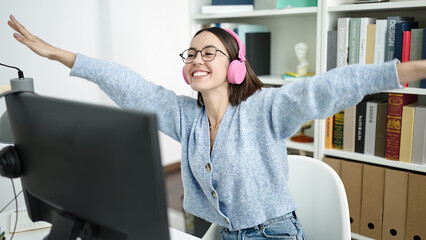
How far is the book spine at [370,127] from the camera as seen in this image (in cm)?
189

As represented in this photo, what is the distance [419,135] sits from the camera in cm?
177

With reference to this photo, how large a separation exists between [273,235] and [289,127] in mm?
337

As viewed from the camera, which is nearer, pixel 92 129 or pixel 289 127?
pixel 92 129

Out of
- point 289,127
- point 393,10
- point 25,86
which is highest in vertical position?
point 393,10

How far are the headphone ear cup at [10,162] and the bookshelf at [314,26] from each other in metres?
1.55

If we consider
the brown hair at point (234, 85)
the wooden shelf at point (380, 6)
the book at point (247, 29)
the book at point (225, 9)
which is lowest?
the brown hair at point (234, 85)

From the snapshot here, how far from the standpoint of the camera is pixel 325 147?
6.82 ft

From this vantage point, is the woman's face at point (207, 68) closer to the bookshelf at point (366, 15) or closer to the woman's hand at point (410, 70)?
the woman's hand at point (410, 70)

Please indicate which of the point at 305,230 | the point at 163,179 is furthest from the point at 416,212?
the point at 163,179

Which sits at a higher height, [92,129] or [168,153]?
[92,129]

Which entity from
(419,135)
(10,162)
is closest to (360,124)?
(419,135)

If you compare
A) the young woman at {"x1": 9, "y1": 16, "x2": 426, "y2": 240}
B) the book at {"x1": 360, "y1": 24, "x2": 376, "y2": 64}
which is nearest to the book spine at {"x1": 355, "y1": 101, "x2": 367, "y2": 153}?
the book at {"x1": 360, "y1": 24, "x2": 376, "y2": 64}

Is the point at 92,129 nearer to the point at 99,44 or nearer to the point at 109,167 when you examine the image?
the point at 109,167

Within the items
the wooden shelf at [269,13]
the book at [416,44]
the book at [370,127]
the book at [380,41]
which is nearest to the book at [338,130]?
the book at [370,127]
